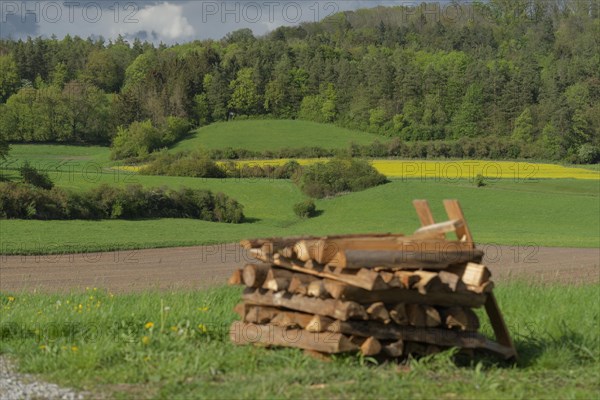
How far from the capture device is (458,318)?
744 cm

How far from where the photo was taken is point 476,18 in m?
181

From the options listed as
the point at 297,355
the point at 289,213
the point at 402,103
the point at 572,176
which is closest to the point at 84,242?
the point at 289,213

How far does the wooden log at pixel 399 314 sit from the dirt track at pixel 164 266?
1111cm

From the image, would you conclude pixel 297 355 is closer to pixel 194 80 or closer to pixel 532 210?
pixel 532 210

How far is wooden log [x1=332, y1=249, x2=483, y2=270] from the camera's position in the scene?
7062mm

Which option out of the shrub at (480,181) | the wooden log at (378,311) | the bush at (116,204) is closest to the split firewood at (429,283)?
the wooden log at (378,311)

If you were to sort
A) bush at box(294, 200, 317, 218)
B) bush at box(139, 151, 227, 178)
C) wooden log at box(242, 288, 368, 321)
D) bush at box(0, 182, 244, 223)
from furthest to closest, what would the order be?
bush at box(139, 151, 227, 178) → bush at box(294, 200, 317, 218) → bush at box(0, 182, 244, 223) → wooden log at box(242, 288, 368, 321)

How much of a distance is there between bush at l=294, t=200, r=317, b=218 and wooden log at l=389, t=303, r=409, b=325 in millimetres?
41766

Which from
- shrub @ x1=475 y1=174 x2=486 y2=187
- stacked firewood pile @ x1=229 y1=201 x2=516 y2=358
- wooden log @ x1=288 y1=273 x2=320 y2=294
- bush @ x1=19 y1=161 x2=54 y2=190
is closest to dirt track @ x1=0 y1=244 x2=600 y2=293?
stacked firewood pile @ x1=229 y1=201 x2=516 y2=358

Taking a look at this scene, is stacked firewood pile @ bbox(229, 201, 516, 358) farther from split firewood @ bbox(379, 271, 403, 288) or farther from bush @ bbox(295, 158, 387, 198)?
bush @ bbox(295, 158, 387, 198)

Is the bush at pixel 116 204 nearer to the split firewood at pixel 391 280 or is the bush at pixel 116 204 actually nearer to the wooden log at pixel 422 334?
the wooden log at pixel 422 334

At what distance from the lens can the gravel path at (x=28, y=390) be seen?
636 centimetres

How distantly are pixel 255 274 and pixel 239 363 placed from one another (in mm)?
924

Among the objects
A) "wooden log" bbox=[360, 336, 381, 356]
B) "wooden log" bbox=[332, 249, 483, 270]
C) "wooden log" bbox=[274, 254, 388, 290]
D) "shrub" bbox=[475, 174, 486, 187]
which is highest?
"wooden log" bbox=[332, 249, 483, 270]
